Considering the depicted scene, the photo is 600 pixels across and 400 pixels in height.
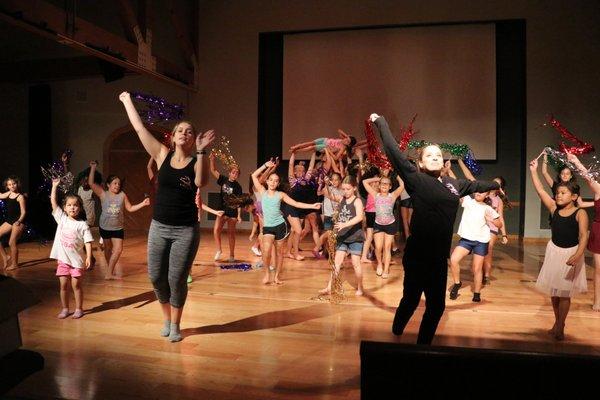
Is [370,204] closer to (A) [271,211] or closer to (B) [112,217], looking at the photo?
(A) [271,211]

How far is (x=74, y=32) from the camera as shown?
6574mm

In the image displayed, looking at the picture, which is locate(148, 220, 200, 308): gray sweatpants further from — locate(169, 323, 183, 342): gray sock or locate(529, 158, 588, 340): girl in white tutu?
locate(529, 158, 588, 340): girl in white tutu

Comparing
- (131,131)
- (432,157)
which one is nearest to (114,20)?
(131,131)

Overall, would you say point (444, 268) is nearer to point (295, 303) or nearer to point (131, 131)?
point (295, 303)

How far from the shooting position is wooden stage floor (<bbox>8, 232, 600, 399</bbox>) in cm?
274

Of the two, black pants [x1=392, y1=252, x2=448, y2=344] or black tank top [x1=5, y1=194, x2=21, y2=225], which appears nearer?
black pants [x1=392, y1=252, x2=448, y2=344]

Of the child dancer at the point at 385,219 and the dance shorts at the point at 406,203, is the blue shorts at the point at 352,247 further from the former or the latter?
the dance shorts at the point at 406,203

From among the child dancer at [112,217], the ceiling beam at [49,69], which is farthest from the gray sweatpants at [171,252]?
the ceiling beam at [49,69]

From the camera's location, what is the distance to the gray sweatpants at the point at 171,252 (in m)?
3.21

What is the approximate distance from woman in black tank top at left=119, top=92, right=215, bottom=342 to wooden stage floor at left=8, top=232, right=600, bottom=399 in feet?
1.89

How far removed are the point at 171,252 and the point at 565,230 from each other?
9.61 ft

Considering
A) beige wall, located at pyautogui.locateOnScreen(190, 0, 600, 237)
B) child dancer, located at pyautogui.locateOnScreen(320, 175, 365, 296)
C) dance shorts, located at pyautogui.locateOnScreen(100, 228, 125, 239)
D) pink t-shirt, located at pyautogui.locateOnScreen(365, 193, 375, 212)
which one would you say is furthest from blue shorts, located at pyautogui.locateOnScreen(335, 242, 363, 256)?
beige wall, located at pyautogui.locateOnScreen(190, 0, 600, 237)

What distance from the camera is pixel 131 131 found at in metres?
11.0

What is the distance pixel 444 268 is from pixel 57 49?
1124cm
